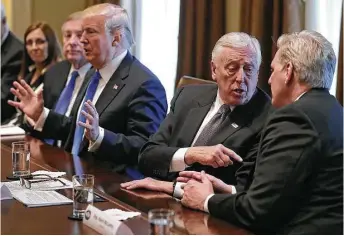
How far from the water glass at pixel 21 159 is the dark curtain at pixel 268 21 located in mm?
1596

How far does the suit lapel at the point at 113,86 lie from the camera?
11.1ft

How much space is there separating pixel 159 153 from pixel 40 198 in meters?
0.62

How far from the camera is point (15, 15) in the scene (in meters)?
6.38

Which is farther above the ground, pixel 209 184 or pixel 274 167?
pixel 274 167

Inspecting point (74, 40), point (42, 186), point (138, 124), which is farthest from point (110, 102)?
point (74, 40)

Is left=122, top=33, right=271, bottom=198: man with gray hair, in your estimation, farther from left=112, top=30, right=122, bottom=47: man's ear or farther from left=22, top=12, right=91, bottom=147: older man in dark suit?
left=22, top=12, right=91, bottom=147: older man in dark suit

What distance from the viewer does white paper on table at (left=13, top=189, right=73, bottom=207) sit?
7.36 feet

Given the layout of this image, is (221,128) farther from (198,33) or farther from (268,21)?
(198,33)

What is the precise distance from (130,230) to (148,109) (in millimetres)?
1472

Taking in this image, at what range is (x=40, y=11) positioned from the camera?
625 centimetres

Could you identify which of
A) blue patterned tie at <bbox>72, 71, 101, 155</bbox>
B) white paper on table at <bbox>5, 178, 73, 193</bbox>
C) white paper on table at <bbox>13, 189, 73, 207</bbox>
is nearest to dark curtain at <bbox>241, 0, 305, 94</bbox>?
blue patterned tie at <bbox>72, 71, 101, 155</bbox>

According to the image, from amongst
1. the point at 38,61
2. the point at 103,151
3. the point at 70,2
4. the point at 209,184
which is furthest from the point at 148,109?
the point at 70,2

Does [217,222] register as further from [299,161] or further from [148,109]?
[148,109]

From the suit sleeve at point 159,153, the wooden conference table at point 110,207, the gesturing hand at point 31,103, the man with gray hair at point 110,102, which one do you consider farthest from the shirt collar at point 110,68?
the wooden conference table at point 110,207
